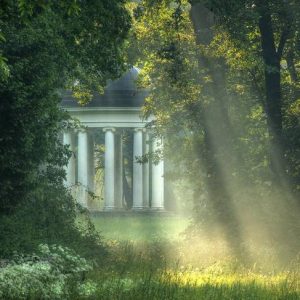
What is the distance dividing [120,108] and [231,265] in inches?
2330

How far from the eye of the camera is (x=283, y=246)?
30.2m

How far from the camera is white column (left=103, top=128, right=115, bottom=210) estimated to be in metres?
86.2

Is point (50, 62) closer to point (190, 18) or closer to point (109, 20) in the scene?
point (109, 20)

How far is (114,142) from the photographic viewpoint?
87.6m

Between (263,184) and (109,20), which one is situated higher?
(109,20)

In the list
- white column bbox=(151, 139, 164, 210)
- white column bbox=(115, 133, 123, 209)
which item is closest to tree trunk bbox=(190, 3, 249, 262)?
white column bbox=(115, 133, 123, 209)

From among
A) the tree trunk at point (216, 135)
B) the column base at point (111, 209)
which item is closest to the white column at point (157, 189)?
the column base at point (111, 209)

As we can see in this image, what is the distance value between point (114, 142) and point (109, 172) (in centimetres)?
318

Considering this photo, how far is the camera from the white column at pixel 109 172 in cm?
8620

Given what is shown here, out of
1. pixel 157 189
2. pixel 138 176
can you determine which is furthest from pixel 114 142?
pixel 157 189

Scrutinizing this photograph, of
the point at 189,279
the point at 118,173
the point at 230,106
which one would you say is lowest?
the point at 189,279

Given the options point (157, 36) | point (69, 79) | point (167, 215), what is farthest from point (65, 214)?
point (167, 215)

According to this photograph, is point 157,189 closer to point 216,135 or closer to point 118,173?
point 118,173

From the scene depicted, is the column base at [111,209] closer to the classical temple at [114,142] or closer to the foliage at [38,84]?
the classical temple at [114,142]
